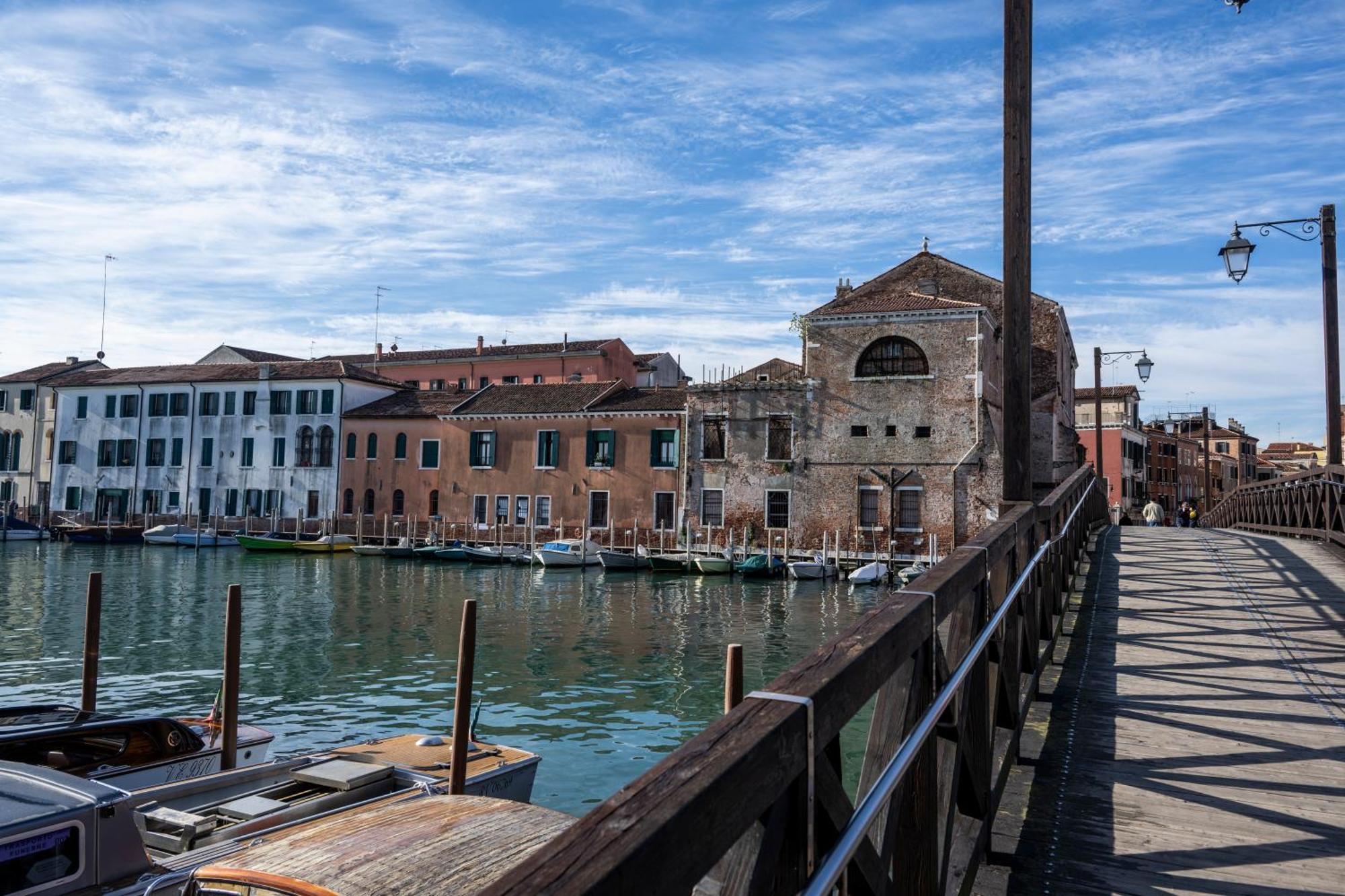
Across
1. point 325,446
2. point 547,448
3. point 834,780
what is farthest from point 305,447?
point 834,780

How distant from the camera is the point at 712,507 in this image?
124 ft

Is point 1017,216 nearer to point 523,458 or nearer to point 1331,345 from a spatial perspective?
point 1331,345

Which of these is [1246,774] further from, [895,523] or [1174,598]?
[895,523]

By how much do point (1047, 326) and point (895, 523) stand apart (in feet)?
36.0

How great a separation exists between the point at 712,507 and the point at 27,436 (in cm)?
4108

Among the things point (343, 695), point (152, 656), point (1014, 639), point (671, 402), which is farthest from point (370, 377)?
point (1014, 639)

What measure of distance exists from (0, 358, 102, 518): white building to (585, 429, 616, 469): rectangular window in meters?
32.4

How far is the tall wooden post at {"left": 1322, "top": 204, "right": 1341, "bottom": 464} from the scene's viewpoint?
570 inches

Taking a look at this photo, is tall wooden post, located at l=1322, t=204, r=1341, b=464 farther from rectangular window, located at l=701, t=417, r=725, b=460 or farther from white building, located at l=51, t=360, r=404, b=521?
white building, located at l=51, t=360, r=404, b=521

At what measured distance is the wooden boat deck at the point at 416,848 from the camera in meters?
4.15

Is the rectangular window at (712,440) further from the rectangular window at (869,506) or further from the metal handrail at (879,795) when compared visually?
the metal handrail at (879,795)

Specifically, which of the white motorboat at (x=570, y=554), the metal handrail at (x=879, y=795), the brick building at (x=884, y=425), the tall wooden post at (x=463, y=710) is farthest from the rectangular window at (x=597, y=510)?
the metal handrail at (x=879, y=795)

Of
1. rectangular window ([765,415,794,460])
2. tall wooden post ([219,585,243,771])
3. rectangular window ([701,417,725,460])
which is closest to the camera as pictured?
tall wooden post ([219,585,243,771])

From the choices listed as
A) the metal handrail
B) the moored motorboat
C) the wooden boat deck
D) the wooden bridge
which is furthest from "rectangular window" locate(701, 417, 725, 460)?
the metal handrail
